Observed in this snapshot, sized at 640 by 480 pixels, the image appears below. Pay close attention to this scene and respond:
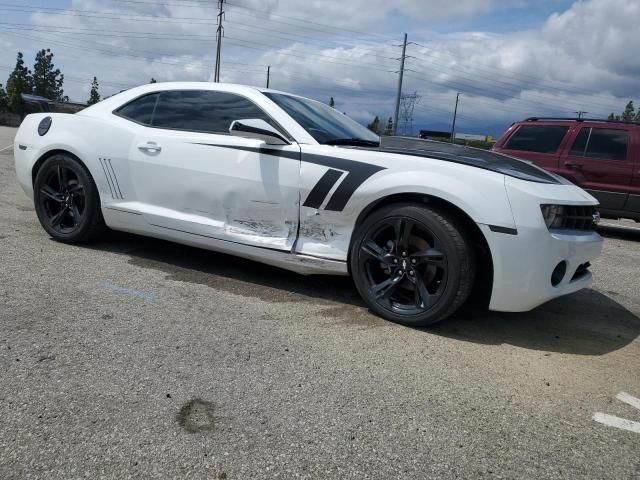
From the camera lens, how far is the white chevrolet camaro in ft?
10.7

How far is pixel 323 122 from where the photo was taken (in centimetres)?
428

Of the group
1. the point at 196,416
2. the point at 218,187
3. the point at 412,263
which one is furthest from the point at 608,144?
the point at 196,416

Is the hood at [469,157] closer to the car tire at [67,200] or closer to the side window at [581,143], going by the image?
the car tire at [67,200]

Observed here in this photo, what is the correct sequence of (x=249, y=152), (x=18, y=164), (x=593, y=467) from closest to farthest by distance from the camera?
(x=593, y=467)
(x=249, y=152)
(x=18, y=164)

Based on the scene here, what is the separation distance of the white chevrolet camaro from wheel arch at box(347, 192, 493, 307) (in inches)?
0.4

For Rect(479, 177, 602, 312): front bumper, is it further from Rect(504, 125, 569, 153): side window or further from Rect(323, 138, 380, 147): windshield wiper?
Rect(504, 125, 569, 153): side window

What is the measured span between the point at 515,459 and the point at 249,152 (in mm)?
2620

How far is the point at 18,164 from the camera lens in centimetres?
508

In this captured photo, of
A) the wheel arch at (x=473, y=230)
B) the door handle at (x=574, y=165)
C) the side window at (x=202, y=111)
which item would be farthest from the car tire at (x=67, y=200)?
the door handle at (x=574, y=165)

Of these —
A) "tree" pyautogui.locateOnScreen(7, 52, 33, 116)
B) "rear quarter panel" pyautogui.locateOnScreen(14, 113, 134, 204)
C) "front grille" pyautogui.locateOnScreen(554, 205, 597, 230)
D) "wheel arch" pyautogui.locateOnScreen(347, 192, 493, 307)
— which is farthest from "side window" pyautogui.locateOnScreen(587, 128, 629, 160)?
"tree" pyautogui.locateOnScreen(7, 52, 33, 116)

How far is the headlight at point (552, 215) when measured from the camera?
322cm

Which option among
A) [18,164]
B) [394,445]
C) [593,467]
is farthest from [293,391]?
[18,164]

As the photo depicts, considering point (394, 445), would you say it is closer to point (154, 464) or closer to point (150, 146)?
point (154, 464)

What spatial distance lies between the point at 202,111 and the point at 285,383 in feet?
8.20
